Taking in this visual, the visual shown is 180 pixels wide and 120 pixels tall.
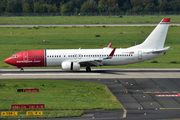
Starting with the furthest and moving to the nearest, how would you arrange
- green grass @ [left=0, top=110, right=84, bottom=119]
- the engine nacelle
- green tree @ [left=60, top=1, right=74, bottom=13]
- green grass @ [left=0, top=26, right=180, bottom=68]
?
green tree @ [left=60, top=1, right=74, bottom=13] → green grass @ [left=0, top=26, right=180, bottom=68] → the engine nacelle → green grass @ [left=0, top=110, right=84, bottom=119]

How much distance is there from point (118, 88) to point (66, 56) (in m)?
14.8

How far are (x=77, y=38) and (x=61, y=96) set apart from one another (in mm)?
57373

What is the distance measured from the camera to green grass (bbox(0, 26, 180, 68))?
75100 mm

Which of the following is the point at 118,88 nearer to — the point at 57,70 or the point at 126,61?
the point at 126,61

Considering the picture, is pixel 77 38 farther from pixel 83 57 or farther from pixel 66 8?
pixel 66 8

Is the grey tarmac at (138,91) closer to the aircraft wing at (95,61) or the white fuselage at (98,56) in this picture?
the aircraft wing at (95,61)

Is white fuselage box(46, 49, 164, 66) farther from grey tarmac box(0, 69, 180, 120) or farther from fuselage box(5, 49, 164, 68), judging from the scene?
grey tarmac box(0, 69, 180, 120)

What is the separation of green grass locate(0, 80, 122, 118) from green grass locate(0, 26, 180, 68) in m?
23.8

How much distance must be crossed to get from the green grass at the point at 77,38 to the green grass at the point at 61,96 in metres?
23.8

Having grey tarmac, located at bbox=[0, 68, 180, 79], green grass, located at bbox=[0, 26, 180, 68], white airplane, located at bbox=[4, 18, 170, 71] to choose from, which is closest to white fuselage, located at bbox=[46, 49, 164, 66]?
white airplane, located at bbox=[4, 18, 170, 71]

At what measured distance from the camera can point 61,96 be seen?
33656mm

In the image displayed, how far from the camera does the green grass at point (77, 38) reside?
75100 mm

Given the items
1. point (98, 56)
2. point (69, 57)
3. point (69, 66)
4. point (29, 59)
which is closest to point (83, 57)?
point (69, 57)

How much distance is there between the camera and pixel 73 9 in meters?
187
